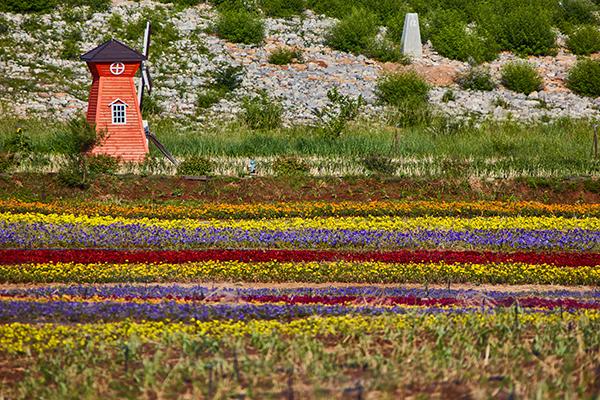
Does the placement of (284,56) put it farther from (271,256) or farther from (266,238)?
(271,256)

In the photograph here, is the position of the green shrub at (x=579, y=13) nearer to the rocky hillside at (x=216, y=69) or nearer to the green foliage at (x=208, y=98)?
the rocky hillside at (x=216, y=69)

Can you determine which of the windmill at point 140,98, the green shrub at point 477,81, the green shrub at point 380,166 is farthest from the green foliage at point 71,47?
the green shrub at point 380,166

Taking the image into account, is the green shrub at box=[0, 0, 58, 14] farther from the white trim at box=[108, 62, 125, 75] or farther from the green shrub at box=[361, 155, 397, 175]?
the green shrub at box=[361, 155, 397, 175]

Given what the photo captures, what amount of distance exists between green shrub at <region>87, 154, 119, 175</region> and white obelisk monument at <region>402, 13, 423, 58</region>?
2352 centimetres

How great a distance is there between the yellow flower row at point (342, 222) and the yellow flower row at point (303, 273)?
3.92 meters

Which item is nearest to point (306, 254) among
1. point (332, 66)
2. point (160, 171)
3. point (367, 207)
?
point (367, 207)

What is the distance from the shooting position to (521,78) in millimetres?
49938

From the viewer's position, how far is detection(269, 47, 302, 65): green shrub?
5072cm

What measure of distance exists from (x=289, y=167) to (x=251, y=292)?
13.7 m

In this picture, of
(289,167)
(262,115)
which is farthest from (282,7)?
(289,167)

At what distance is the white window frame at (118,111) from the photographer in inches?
1366

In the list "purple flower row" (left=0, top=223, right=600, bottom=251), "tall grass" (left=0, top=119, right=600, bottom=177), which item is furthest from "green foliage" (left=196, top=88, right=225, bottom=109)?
"purple flower row" (left=0, top=223, right=600, bottom=251)

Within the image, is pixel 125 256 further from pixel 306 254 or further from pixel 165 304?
pixel 165 304

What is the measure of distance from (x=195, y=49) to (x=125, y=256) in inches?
1208
